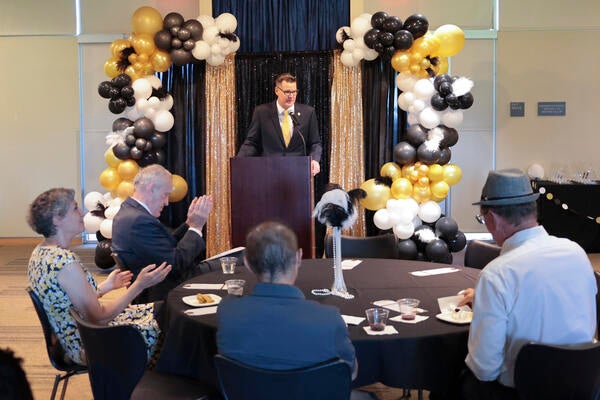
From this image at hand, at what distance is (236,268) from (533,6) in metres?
6.64

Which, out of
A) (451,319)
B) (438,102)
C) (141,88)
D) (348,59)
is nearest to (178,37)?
(141,88)

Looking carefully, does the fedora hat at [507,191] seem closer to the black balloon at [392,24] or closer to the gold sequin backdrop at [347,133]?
the black balloon at [392,24]

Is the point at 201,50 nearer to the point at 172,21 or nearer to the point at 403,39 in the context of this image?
the point at 172,21

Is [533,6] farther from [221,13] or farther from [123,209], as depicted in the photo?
[123,209]

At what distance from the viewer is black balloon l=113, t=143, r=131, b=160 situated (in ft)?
24.6

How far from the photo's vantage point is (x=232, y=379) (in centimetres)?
235

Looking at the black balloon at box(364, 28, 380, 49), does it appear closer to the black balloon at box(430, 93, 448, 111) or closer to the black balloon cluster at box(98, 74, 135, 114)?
the black balloon at box(430, 93, 448, 111)

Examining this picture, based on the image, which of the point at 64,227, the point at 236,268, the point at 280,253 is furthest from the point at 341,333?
the point at 236,268

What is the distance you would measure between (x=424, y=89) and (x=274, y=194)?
2.24 m

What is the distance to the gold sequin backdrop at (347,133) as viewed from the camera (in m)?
7.96

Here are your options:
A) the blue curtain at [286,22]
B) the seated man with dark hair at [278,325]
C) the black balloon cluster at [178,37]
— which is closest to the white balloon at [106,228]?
the black balloon cluster at [178,37]

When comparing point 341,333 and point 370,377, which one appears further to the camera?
point 370,377

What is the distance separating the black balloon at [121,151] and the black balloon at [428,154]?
3041 millimetres

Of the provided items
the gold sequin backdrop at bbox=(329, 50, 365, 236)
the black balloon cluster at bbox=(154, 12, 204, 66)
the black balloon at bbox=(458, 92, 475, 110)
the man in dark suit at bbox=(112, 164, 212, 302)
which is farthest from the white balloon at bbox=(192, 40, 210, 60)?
the man in dark suit at bbox=(112, 164, 212, 302)
